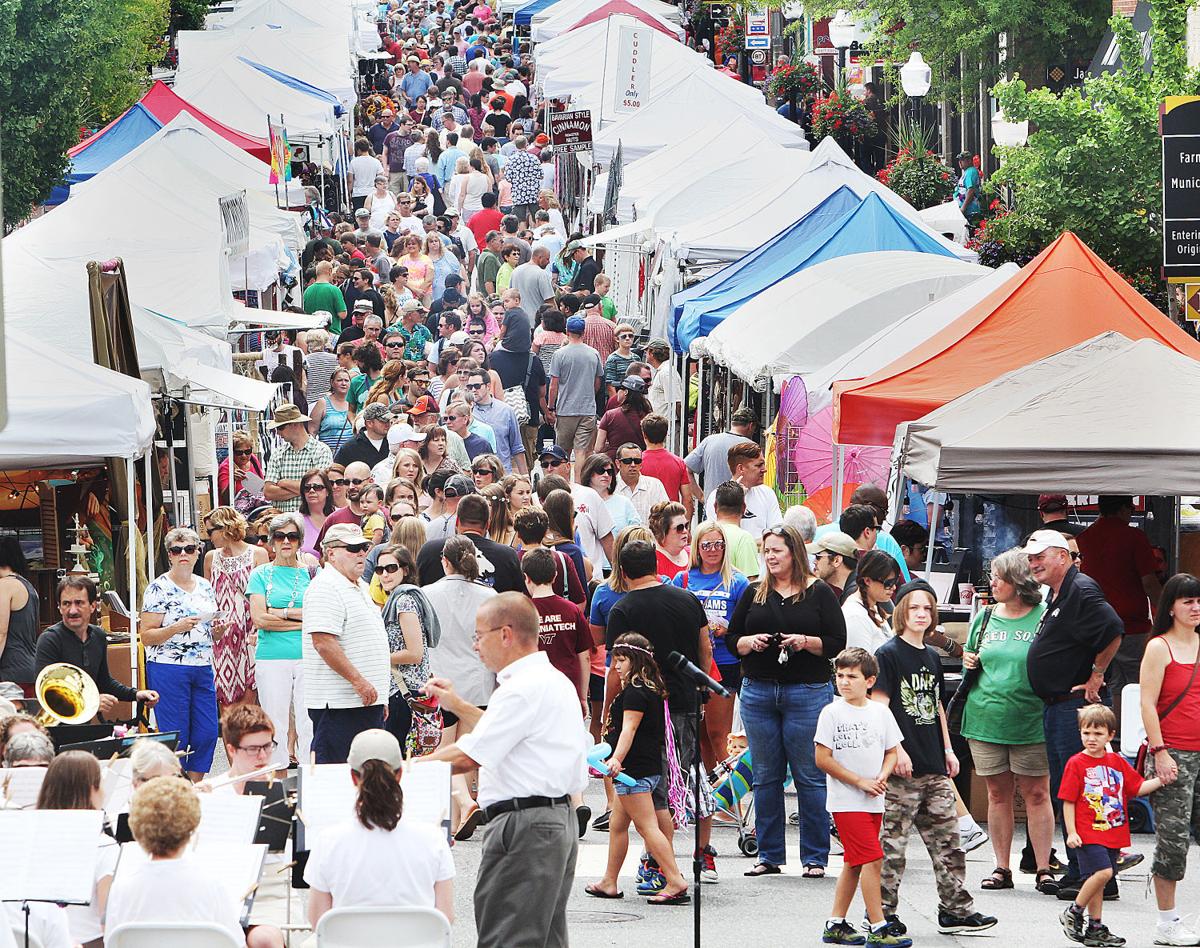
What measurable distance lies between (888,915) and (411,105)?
119 feet

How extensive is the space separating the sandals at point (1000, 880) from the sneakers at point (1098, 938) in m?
1.10

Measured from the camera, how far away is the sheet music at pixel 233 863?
6445 millimetres

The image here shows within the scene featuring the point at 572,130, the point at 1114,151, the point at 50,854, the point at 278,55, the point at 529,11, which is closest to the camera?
the point at 50,854

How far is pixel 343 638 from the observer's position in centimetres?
952

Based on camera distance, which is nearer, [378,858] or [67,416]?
[378,858]

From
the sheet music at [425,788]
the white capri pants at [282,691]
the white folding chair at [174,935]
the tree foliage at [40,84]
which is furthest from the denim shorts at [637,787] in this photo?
the tree foliage at [40,84]

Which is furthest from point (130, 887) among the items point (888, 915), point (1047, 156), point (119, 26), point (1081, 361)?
point (119, 26)

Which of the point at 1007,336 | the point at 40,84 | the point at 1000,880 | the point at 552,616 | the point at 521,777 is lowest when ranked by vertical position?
the point at 1000,880

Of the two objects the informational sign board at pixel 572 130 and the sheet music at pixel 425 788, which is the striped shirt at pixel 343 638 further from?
the informational sign board at pixel 572 130

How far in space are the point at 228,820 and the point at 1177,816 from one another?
4080 mm

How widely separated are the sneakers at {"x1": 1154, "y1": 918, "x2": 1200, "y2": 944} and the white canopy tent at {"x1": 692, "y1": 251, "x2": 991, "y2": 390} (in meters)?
7.64

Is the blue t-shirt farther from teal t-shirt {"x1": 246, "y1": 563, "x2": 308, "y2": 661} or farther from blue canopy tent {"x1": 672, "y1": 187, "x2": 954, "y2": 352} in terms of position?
blue canopy tent {"x1": 672, "y1": 187, "x2": 954, "y2": 352}

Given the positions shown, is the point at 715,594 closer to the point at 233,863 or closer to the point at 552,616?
the point at 552,616

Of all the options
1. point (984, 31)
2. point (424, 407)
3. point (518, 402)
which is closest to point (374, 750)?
point (424, 407)
